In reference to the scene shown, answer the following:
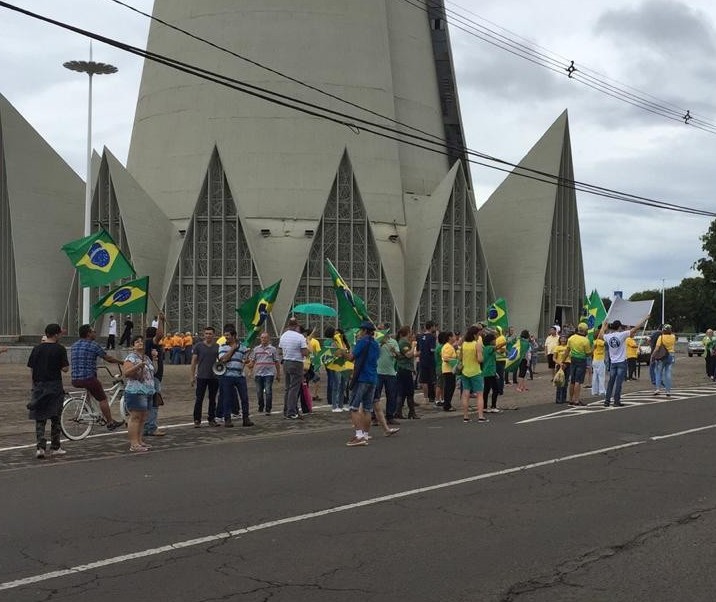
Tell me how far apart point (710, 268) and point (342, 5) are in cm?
3302

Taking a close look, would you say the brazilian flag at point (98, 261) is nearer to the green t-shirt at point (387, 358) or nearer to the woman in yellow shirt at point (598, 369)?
the green t-shirt at point (387, 358)

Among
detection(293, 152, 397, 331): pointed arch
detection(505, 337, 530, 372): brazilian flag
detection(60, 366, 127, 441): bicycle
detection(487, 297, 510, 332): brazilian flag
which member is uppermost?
detection(293, 152, 397, 331): pointed arch

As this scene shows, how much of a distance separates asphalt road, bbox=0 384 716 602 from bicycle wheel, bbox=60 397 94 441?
79cm

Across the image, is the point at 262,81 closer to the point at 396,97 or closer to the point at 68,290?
the point at 396,97

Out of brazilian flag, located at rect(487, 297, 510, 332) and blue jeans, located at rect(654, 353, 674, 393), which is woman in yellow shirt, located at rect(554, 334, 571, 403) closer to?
blue jeans, located at rect(654, 353, 674, 393)

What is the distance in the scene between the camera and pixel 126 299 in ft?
52.1

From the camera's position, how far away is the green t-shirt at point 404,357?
1554 centimetres

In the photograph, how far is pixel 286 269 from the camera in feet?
136

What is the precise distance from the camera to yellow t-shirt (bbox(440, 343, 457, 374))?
17.1 meters

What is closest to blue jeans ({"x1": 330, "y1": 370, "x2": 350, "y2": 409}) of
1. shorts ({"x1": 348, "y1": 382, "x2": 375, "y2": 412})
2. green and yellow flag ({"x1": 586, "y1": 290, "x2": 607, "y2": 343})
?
shorts ({"x1": 348, "y1": 382, "x2": 375, "y2": 412})

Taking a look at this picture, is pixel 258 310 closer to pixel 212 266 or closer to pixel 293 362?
pixel 293 362

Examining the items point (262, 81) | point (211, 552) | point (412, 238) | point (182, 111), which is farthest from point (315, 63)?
point (211, 552)

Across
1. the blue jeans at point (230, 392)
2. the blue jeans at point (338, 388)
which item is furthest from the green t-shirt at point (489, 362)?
the blue jeans at point (230, 392)

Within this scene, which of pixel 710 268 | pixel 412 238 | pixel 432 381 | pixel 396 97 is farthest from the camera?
pixel 710 268
